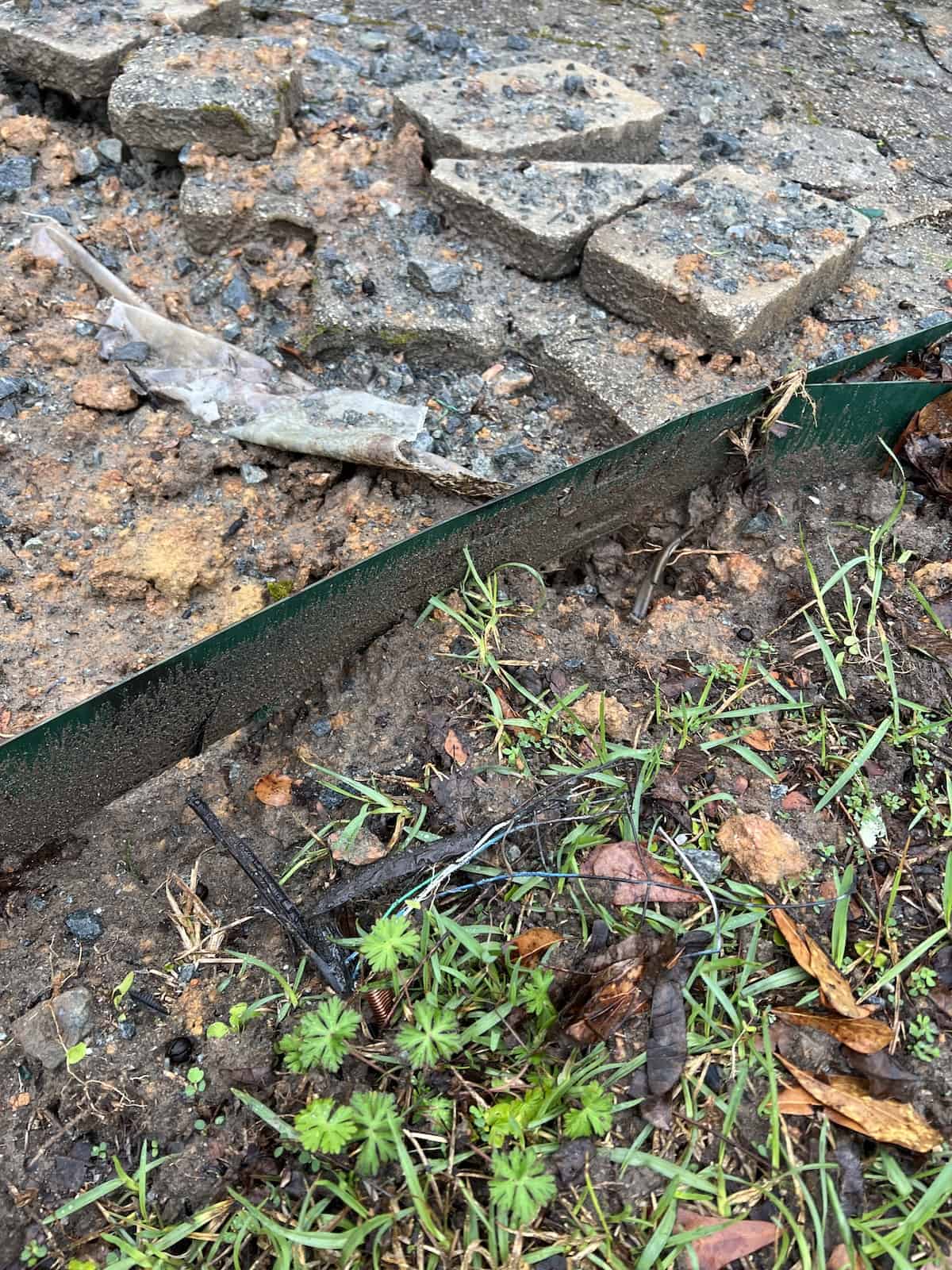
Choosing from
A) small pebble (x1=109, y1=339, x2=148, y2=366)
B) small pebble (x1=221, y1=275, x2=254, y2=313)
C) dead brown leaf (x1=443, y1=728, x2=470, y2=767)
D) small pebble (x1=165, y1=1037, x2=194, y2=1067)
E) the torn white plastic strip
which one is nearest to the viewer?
small pebble (x1=165, y1=1037, x2=194, y2=1067)

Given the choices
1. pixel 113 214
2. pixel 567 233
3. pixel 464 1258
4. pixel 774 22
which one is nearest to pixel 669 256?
pixel 567 233

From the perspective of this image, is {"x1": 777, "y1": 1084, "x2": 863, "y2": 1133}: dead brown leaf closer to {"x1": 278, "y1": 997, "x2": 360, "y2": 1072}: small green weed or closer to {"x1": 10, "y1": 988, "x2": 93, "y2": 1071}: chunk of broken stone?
{"x1": 278, "y1": 997, "x2": 360, "y2": 1072}: small green weed

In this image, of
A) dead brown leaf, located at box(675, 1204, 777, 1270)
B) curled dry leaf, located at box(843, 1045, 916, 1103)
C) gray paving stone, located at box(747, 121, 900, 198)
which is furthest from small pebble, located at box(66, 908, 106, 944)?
gray paving stone, located at box(747, 121, 900, 198)

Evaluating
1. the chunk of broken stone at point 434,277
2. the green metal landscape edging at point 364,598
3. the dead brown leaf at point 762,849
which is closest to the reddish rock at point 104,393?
the chunk of broken stone at point 434,277

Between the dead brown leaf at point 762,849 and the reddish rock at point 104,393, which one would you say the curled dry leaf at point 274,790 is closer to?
the dead brown leaf at point 762,849

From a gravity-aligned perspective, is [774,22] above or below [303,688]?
above

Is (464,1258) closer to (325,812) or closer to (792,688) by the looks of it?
(325,812)

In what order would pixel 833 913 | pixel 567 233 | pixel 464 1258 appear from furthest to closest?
pixel 567 233
pixel 833 913
pixel 464 1258
